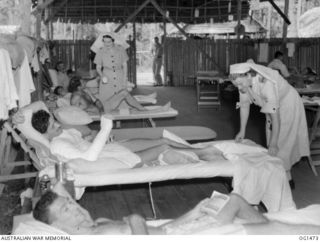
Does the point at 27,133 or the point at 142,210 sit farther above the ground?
the point at 27,133

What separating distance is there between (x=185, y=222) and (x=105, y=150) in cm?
121

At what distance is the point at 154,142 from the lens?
3861 millimetres

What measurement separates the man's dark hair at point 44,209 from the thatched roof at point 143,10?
11.1 meters

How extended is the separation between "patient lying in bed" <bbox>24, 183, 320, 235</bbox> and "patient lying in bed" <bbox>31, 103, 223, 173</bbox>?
2.03 ft

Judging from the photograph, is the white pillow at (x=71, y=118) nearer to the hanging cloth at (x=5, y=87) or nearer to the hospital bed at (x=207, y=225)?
the hanging cloth at (x=5, y=87)

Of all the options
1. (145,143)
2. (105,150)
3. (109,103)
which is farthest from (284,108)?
(109,103)

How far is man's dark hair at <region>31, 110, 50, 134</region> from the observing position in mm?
3318

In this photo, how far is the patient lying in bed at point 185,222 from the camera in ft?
7.28

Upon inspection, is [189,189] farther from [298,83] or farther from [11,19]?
[11,19]

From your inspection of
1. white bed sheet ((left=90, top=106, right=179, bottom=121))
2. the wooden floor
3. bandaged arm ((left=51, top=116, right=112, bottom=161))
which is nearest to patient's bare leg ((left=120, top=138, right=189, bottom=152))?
the wooden floor

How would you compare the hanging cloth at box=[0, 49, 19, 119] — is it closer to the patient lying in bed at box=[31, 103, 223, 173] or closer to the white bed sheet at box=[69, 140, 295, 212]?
the patient lying in bed at box=[31, 103, 223, 173]

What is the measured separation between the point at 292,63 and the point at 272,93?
9.45 metres

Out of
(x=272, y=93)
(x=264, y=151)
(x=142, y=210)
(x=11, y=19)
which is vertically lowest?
(x=142, y=210)

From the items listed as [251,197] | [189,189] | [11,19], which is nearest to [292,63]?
[11,19]
